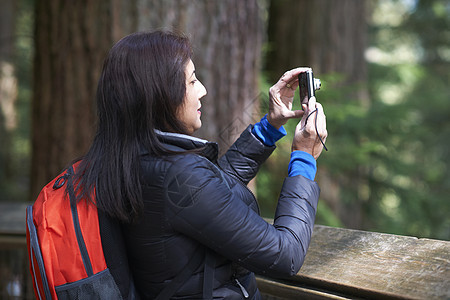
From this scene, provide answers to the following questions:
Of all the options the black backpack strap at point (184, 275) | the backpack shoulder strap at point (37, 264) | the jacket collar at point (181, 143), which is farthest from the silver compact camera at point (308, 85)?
the backpack shoulder strap at point (37, 264)

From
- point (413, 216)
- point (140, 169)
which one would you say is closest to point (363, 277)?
point (140, 169)

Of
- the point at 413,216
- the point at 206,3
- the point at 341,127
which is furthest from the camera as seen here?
the point at 413,216

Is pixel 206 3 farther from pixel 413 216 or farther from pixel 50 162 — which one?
pixel 413 216

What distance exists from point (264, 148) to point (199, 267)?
2.54 ft

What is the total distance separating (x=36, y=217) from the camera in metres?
1.60

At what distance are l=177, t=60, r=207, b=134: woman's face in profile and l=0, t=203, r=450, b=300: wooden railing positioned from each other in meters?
0.66

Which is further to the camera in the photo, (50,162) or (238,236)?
(50,162)

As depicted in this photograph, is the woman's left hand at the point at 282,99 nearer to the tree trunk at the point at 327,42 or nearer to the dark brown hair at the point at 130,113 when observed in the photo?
the dark brown hair at the point at 130,113

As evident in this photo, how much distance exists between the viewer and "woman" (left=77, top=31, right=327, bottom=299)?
4.92 ft

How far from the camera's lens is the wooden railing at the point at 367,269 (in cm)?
145

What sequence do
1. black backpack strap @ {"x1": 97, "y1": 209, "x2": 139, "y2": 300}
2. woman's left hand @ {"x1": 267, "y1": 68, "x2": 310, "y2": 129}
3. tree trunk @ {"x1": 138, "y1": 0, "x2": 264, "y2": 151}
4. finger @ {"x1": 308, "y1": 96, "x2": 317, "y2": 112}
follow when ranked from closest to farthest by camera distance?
black backpack strap @ {"x1": 97, "y1": 209, "x2": 139, "y2": 300}
finger @ {"x1": 308, "y1": 96, "x2": 317, "y2": 112}
woman's left hand @ {"x1": 267, "y1": 68, "x2": 310, "y2": 129}
tree trunk @ {"x1": 138, "y1": 0, "x2": 264, "y2": 151}

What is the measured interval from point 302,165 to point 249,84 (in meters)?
2.06

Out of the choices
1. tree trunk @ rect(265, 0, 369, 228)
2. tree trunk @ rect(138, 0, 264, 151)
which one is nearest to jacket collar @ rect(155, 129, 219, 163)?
tree trunk @ rect(138, 0, 264, 151)

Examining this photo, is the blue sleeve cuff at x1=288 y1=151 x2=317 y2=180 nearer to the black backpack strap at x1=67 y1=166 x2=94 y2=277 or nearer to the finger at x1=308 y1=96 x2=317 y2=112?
the finger at x1=308 y1=96 x2=317 y2=112
